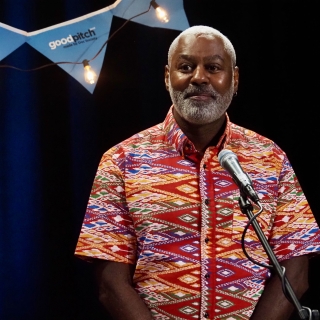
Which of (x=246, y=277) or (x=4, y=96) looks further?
(x=4, y=96)

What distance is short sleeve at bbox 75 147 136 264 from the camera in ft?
6.86

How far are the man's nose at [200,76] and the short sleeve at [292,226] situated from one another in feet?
1.46

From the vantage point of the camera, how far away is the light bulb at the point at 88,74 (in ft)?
9.51

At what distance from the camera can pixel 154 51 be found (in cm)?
296

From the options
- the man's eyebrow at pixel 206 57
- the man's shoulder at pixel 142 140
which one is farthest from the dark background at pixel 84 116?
the man's eyebrow at pixel 206 57

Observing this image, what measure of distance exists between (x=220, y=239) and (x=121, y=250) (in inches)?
13.8

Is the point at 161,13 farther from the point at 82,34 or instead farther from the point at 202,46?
the point at 202,46

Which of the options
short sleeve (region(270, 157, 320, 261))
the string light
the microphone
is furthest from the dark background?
the microphone

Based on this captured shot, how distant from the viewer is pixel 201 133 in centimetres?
226

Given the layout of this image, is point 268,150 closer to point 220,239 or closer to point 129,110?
point 220,239

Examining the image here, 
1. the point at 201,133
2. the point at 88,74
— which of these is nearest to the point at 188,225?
the point at 201,133

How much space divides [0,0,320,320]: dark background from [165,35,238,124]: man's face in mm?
718

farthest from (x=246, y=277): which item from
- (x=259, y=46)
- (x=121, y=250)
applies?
(x=259, y=46)

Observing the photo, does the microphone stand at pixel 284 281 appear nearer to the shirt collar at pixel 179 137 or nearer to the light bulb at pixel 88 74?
the shirt collar at pixel 179 137
